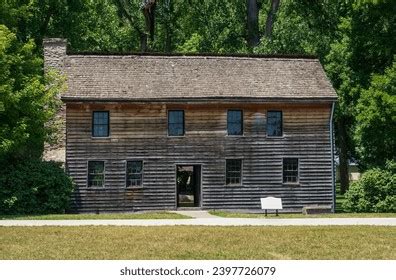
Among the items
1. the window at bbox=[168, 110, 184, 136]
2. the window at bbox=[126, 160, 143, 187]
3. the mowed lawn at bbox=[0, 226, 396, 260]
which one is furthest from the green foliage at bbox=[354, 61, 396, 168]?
the mowed lawn at bbox=[0, 226, 396, 260]

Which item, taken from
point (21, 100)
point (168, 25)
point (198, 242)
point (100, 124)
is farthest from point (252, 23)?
point (198, 242)

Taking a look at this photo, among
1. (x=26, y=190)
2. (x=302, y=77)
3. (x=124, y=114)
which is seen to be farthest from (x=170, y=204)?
(x=302, y=77)

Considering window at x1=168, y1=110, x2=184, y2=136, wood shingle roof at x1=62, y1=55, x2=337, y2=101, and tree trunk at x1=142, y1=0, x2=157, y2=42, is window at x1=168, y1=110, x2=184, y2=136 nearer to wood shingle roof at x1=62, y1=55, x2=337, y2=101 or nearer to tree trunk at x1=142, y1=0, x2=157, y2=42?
wood shingle roof at x1=62, y1=55, x2=337, y2=101

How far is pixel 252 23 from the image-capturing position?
1859 inches

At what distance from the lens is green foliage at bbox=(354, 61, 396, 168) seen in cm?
3419

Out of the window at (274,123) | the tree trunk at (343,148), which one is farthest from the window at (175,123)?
the tree trunk at (343,148)

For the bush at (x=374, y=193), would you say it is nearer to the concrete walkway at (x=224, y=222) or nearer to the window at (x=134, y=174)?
the concrete walkway at (x=224, y=222)

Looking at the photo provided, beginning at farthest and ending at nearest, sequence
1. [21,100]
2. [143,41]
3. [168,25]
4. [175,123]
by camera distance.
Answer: [168,25] < [143,41] < [175,123] < [21,100]

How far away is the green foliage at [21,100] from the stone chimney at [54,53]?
1791mm

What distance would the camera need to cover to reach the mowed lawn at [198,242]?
15812 millimetres

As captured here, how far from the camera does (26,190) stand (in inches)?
1196

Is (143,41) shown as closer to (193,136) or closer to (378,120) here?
(193,136)

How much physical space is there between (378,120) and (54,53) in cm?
1729

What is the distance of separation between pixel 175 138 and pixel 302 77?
25.0ft
